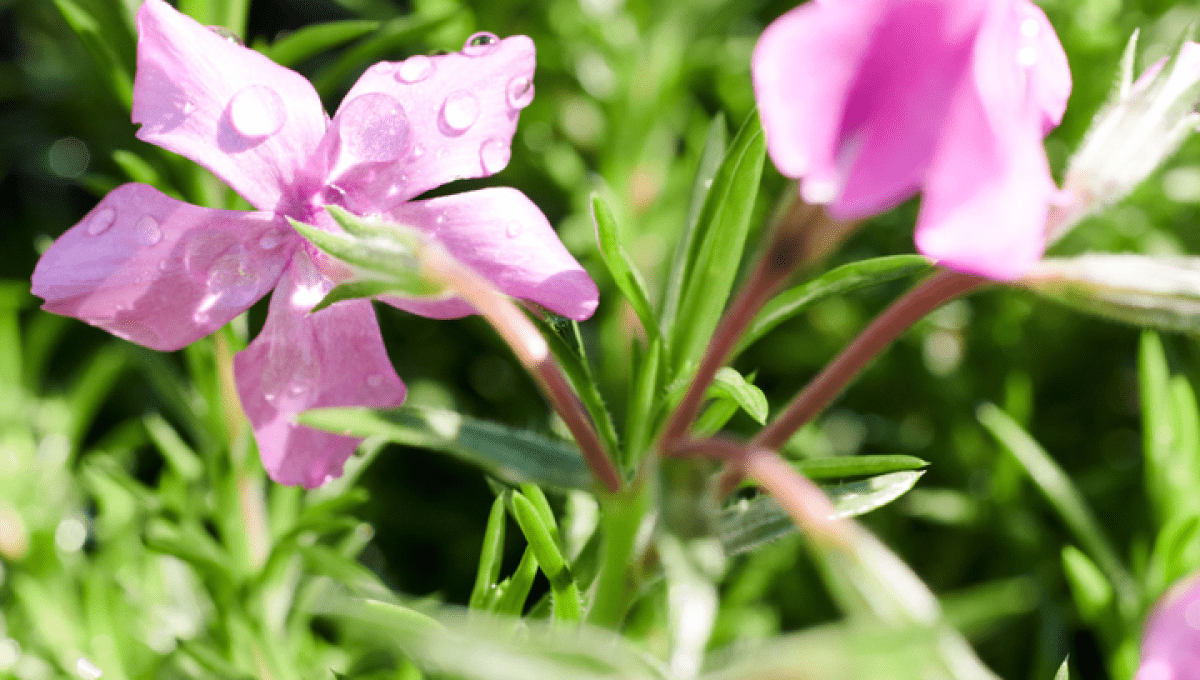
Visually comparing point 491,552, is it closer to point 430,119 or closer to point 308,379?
point 308,379

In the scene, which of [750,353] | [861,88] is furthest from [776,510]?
[750,353]

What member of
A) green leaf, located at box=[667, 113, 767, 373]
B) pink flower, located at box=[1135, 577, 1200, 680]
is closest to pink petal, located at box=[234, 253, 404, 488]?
green leaf, located at box=[667, 113, 767, 373]

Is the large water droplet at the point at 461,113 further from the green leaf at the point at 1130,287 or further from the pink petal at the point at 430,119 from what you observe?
the green leaf at the point at 1130,287

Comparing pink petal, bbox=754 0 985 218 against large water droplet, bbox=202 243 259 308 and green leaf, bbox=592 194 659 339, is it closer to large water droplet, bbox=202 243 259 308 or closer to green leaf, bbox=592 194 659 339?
green leaf, bbox=592 194 659 339

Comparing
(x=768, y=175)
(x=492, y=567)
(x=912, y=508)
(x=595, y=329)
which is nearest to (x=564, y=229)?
(x=595, y=329)

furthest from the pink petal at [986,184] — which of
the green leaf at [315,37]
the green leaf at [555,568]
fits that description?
the green leaf at [315,37]

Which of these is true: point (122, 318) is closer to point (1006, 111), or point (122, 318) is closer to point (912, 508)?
point (1006, 111)
